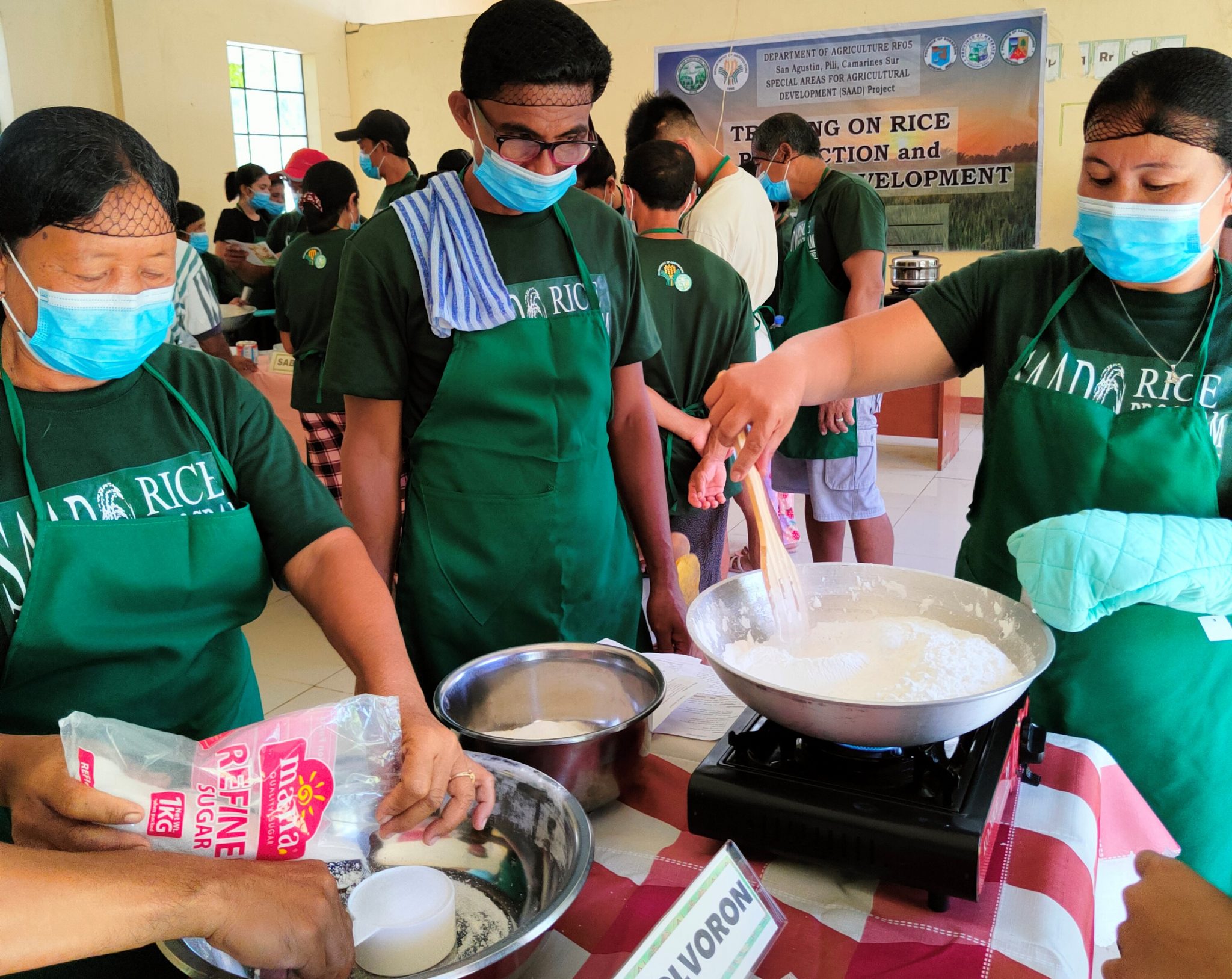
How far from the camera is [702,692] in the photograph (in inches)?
54.1

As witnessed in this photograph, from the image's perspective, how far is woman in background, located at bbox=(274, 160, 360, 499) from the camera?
3629 millimetres

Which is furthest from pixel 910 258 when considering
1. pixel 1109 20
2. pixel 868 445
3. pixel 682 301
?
pixel 682 301

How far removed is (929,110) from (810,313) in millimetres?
3891

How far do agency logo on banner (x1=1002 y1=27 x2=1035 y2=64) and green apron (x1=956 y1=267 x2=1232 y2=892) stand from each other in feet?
19.4

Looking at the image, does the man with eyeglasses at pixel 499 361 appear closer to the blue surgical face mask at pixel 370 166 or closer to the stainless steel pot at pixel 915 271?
the blue surgical face mask at pixel 370 166

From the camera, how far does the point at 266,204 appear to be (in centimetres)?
711

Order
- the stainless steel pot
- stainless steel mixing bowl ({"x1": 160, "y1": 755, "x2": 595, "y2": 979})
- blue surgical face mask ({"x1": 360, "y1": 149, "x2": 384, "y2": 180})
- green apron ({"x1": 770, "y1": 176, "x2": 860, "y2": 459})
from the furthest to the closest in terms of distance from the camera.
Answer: the stainless steel pot → blue surgical face mask ({"x1": 360, "y1": 149, "x2": 384, "y2": 180}) → green apron ({"x1": 770, "y1": 176, "x2": 860, "y2": 459}) → stainless steel mixing bowl ({"x1": 160, "y1": 755, "x2": 595, "y2": 979})

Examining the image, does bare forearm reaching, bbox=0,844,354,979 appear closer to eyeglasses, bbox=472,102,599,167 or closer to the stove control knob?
the stove control knob

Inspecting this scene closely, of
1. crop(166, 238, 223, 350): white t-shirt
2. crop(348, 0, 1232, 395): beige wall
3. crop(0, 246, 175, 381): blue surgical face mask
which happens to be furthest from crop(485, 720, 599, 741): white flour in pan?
crop(348, 0, 1232, 395): beige wall

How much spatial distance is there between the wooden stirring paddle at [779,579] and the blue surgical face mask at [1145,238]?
23.3 inches

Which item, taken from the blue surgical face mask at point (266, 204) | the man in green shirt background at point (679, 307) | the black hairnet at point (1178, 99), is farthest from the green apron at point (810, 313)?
the blue surgical face mask at point (266, 204)

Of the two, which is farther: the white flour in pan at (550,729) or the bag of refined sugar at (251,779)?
the white flour in pan at (550,729)

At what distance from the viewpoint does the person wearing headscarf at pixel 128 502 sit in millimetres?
1056

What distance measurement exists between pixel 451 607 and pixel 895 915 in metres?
0.99
